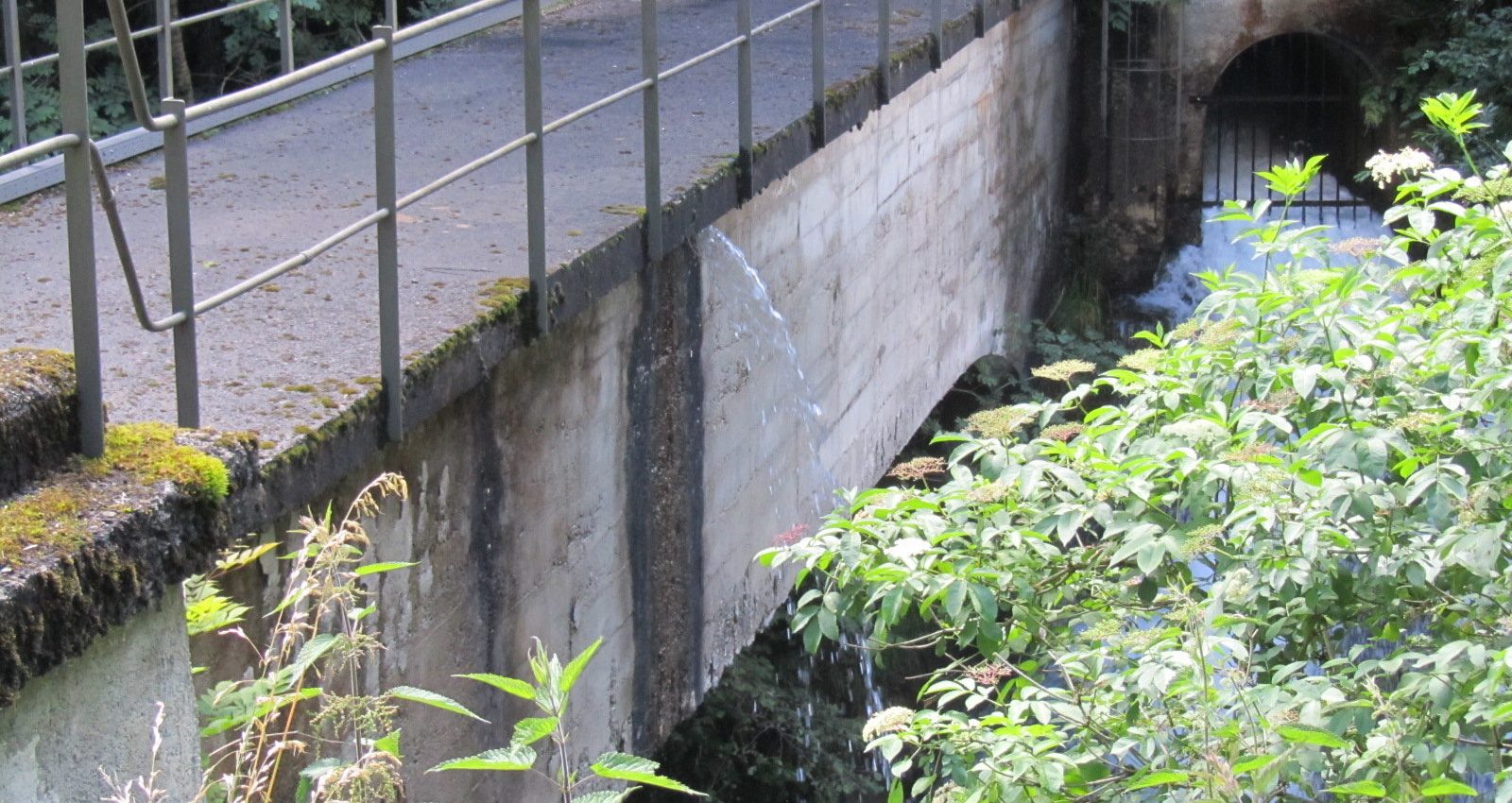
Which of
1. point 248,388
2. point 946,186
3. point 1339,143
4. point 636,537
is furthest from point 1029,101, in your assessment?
point 248,388

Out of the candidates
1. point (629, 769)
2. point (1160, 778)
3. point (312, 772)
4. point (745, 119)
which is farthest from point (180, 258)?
point (745, 119)

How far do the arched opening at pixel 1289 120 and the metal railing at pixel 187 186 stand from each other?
10496 mm

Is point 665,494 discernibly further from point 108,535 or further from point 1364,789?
point 108,535

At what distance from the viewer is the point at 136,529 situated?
→ 8.10ft

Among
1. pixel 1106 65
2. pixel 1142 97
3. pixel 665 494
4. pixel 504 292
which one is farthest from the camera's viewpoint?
pixel 1142 97

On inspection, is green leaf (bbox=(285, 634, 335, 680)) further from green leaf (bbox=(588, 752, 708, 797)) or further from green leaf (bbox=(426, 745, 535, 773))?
green leaf (bbox=(588, 752, 708, 797))

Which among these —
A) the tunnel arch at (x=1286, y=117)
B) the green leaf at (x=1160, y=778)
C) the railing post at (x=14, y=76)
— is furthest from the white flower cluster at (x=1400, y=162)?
the tunnel arch at (x=1286, y=117)

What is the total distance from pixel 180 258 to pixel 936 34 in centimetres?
570

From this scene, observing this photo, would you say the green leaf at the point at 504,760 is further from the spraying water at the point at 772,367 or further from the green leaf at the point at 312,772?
the spraying water at the point at 772,367

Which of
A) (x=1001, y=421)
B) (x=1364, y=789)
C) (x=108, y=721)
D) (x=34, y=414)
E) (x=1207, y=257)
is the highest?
(x=34, y=414)

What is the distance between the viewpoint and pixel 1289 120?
16516 mm

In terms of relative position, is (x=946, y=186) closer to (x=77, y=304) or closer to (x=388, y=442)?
(x=388, y=442)

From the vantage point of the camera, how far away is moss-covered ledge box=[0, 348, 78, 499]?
7.97 ft

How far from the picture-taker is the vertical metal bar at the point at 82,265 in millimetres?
2508
